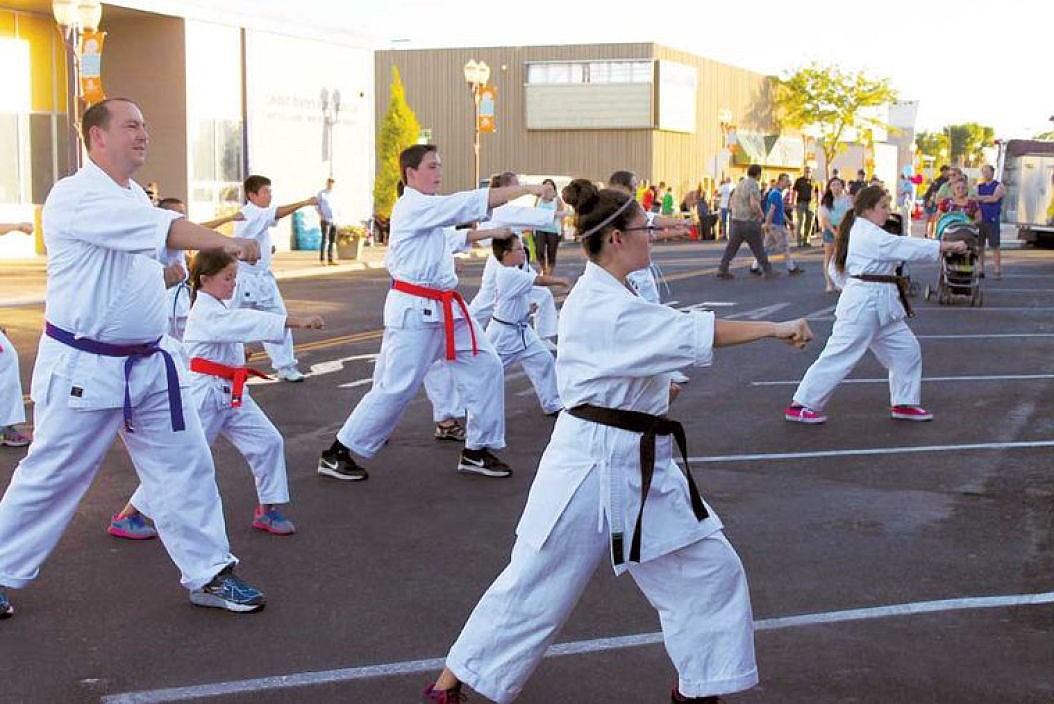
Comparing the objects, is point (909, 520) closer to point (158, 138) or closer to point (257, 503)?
point (257, 503)

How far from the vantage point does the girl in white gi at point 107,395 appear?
568cm

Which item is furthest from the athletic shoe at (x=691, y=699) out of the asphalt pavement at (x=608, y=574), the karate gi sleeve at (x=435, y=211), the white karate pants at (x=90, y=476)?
the karate gi sleeve at (x=435, y=211)

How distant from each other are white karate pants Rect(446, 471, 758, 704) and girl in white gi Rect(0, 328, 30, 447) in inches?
239

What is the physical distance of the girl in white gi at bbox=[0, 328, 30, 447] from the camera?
9.64 metres

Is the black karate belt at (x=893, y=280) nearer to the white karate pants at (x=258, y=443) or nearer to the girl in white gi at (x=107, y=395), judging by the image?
the white karate pants at (x=258, y=443)

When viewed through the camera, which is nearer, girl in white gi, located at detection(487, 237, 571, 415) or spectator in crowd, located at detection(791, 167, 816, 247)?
girl in white gi, located at detection(487, 237, 571, 415)

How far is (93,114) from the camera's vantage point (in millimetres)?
5773

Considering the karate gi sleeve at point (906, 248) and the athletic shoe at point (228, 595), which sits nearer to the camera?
the athletic shoe at point (228, 595)

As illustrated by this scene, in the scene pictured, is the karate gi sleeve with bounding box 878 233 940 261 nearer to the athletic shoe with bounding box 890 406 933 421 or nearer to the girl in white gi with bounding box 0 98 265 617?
the athletic shoe with bounding box 890 406 933 421

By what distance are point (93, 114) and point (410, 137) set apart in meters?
42.0

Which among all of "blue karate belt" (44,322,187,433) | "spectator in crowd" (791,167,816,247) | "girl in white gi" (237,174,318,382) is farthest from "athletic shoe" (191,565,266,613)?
"spectator in crowd" (791,167,816,247)

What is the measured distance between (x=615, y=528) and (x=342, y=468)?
14.7 ft

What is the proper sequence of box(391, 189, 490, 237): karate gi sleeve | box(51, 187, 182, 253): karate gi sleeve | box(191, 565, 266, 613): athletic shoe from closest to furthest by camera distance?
1. box(51, 187, 182, 253): karate gi sleeve
2. box(191, 565, 266, 613): athletic shoe
3. box(391, 189, 490, 237): karate gi sleeve

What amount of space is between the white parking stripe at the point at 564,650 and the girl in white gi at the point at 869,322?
4.50m
